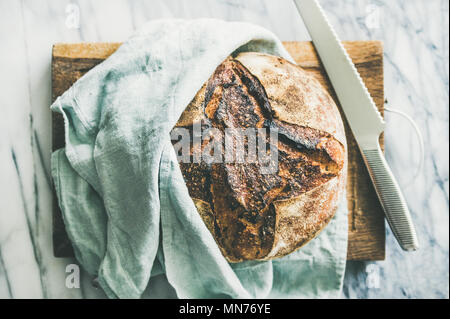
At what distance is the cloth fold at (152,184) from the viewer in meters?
0.59

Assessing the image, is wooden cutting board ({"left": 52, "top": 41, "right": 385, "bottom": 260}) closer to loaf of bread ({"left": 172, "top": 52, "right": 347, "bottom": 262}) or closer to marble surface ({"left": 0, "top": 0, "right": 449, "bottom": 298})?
marble surface ({"left": 0, "top": 0, "right": 449, "bottom": 298})

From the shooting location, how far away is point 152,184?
58 cm

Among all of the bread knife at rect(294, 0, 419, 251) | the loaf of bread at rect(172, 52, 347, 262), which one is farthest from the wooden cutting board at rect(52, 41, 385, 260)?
the loaf of bread at rect(172, 52, 347, 262)

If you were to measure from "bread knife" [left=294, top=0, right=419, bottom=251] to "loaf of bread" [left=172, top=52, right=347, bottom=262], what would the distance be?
0.47ft

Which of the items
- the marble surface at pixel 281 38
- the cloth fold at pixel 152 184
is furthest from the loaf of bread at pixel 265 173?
the marble surface at pixel 281 38

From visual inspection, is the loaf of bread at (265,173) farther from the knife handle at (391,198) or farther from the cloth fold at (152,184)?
the knife handle at (391,198)

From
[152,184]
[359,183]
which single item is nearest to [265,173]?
[152,184]

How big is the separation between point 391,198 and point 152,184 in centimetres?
48

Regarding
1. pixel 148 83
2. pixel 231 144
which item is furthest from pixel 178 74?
pixel 231 144

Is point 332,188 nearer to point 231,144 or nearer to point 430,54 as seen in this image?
point 231,144

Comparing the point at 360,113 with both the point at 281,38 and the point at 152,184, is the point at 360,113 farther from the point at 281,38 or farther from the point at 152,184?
the point at 152,184

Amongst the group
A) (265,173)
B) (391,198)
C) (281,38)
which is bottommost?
(391,198)

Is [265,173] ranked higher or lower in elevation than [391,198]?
higher

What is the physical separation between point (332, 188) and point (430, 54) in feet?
1.64
